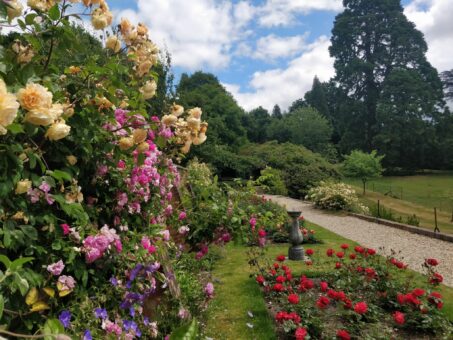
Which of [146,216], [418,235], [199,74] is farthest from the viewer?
[199,74]

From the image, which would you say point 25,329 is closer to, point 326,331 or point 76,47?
point 76,47

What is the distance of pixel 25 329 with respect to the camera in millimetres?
1283

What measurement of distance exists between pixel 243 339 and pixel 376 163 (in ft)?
58.1

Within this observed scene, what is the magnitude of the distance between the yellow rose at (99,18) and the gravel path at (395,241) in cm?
585

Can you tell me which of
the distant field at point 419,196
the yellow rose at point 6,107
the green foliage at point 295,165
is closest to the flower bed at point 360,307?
the yellow rose at point 6,107

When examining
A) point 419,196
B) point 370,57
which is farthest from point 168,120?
point 370,57

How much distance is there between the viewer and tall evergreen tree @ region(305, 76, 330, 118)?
2115 inches

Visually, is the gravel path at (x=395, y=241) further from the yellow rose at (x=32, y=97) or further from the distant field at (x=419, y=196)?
the yellow rose at (x=32, y=97)

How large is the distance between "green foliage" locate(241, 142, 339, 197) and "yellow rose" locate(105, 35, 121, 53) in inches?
663

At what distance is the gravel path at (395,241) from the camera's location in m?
6.62

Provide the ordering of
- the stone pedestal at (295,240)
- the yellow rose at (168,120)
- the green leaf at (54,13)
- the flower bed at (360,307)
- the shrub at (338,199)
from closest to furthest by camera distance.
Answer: the green leaf at (54,13)
the yellow rose at (168,120)
the flower bed at (360,307)
the stone pedestal at (295,240)
the shrub at (338,199)

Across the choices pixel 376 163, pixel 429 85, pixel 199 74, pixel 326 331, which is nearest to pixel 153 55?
pixel 326 331

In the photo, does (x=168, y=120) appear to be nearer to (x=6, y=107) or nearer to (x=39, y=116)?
(x=39, y=116)

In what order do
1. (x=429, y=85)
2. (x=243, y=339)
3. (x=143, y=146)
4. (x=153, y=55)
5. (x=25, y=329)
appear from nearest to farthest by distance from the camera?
1. (x=25, y=329)
2. (x=143, y=146)
3. (x=153, y=55)
4. (x=243, y=339)
5. (x=429, y=85)
